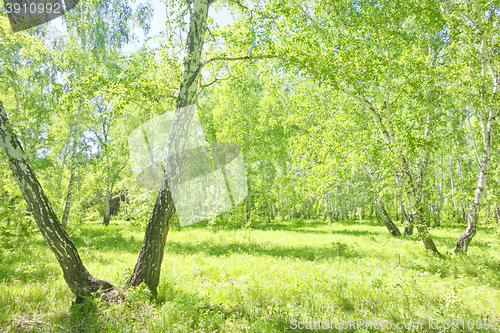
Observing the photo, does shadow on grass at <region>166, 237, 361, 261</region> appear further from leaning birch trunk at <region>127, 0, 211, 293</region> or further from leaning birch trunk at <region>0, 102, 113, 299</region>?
leaning birch trunk at <region>0, 102, 113, 299</region>

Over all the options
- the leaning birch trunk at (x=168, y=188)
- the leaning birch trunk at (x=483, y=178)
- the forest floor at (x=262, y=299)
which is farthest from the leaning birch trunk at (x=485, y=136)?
the leaning birch trunk at (x=168, y=188)

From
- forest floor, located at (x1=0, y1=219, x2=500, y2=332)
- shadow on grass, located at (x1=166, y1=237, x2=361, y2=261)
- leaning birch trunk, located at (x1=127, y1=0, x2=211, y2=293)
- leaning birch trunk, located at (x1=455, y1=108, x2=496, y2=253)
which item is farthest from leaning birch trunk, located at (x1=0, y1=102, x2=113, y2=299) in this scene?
leaning birch trunk, located at (x1=455, y1=108, x2=496, y2=253)

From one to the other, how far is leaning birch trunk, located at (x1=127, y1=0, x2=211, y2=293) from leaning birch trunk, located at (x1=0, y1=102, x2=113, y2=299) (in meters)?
0.77

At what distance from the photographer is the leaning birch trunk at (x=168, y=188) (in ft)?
15.5

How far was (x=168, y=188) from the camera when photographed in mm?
4750

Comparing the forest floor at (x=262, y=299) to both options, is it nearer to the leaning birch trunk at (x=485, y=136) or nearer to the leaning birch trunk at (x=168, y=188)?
the leaning birch trunk at (x=168, y=188)

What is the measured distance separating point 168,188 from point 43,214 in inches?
78.8

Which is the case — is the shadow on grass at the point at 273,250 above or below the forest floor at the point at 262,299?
below

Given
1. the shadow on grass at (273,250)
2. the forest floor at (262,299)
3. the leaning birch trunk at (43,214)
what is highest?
the leaning birch trunk at (43,214)

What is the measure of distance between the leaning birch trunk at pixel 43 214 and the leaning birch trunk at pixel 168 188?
771 millimetres

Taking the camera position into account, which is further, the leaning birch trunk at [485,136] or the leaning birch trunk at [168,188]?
the leaning birch trunk at [485,136]

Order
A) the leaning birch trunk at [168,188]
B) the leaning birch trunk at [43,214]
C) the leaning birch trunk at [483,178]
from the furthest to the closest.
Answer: the leaning birch trunk at [483,178] → the leaning birch trunk at [168,188] → the leaning birch trunk at [43,214]

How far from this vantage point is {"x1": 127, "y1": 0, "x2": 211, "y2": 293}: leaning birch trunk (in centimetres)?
472

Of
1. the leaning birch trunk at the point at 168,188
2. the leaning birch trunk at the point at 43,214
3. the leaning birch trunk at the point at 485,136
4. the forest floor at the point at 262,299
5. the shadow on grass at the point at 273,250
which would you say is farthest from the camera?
the shadow on grass at the point at 273,250
